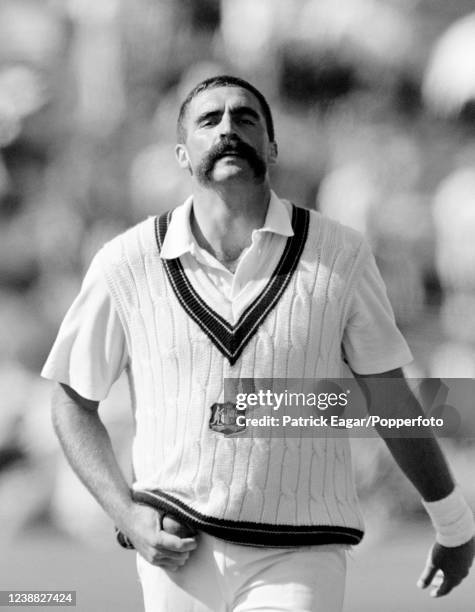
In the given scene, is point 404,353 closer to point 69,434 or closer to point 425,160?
point 69,434

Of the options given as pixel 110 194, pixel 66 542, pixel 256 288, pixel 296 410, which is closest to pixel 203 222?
pixel 256 288

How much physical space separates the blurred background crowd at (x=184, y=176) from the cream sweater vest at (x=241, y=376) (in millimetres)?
974

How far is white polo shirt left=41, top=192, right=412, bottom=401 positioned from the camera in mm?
2318

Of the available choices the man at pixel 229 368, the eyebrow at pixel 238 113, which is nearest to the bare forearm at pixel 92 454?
the man at pixel 229 368

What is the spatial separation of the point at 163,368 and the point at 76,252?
3.91 ft

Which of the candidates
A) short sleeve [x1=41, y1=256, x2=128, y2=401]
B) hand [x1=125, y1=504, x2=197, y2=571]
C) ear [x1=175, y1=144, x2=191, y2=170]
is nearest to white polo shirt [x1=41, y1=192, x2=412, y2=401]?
short sleeve [x1=41, y1=256, x2=128, y2=401]

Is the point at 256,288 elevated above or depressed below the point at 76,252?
below

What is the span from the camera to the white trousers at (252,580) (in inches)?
85.6

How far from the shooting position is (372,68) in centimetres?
328

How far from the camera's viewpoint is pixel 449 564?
250cm

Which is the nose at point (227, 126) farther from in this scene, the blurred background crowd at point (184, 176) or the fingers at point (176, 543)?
the blurred background crowd at point (184, 176)

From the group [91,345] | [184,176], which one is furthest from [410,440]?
[184,176]

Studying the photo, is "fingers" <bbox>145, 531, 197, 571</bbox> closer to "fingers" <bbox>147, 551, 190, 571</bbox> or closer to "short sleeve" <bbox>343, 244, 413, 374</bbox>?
"fingers" <bbox>147, 551, 190, 571</bbox>

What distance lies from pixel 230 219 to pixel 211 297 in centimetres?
17
